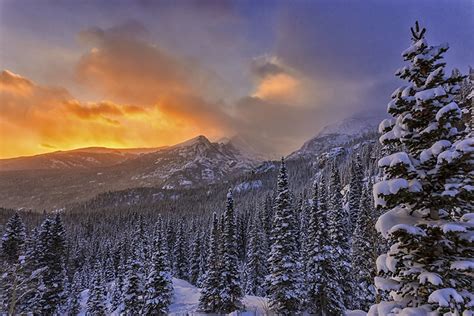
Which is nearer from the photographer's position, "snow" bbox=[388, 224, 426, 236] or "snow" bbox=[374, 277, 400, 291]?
"snow" bbox=[388, 224, 426, 236]

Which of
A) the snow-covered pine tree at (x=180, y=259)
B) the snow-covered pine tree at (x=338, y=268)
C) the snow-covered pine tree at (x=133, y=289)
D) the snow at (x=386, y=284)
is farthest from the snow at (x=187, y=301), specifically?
the snow at (x=386, y=284)

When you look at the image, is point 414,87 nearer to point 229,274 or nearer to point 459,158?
point 459,158

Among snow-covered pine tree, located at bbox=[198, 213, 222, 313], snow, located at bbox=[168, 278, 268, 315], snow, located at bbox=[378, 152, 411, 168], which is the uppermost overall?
snow, located at bbox=[378, 152, 411, 168]

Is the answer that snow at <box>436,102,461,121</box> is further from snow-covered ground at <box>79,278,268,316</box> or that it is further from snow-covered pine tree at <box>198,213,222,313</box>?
snow-covered pine tree at <box>198,213,222,313</box>

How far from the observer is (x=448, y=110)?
679 centimetres

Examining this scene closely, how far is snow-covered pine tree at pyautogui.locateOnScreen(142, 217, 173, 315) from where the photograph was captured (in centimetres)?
3506

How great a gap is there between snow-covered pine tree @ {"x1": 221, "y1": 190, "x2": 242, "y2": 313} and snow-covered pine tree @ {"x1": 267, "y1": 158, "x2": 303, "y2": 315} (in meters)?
6.06

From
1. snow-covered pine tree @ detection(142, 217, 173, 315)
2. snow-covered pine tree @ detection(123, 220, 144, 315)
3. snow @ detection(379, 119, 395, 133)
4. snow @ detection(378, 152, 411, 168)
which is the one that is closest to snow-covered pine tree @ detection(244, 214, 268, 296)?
snow-covered pine tree @ detection(142, 217, 173, 315)

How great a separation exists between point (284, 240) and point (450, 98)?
77.9 feet

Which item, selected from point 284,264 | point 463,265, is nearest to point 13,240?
point 284,264

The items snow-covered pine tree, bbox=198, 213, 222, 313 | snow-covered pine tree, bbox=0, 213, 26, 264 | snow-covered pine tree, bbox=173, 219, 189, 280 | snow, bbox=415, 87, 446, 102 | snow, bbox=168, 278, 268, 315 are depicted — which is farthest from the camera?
snow-covered pine tree, bbox=173, 219, 189, 280

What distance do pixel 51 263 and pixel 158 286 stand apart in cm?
1192

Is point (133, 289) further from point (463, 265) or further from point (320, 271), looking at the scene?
point (463, 265)

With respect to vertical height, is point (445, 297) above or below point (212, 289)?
above
